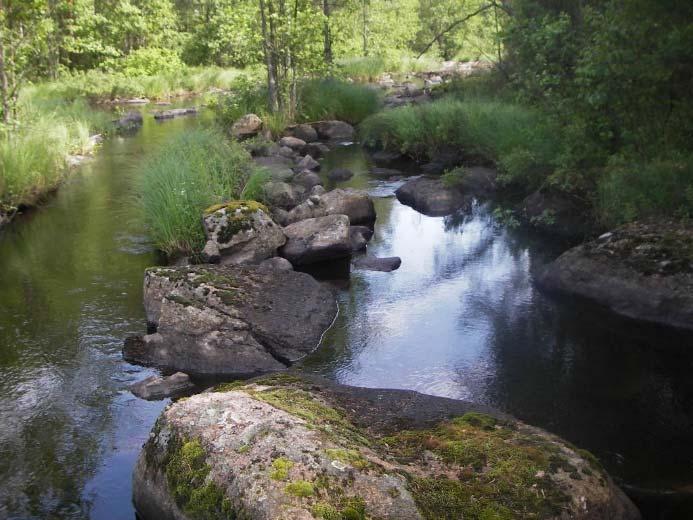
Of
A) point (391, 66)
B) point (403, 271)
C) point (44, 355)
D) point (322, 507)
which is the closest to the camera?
point (322, 507)

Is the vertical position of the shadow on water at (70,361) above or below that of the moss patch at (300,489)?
below

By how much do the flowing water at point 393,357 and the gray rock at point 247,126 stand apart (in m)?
7.27

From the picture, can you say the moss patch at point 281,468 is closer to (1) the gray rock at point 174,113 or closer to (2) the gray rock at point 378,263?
(2) the gray rock at point 378,263

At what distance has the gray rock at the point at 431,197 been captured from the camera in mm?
11438

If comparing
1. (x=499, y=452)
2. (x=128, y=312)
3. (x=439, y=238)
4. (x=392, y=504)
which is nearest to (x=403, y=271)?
(x=439, y=238)

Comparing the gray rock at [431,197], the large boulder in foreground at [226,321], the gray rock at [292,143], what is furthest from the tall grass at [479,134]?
the large boulder in foreground at [226,321]

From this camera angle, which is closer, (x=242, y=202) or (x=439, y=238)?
(x=242, y=202)

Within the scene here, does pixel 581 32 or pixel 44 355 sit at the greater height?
pixel 581 32

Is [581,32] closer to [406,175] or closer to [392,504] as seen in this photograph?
[406,175]

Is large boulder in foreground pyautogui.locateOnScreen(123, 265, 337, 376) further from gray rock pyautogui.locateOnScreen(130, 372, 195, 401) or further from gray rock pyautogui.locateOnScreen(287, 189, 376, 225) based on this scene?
gray rock pyautogui.locateOnScreen(287, 189, 376, 225)

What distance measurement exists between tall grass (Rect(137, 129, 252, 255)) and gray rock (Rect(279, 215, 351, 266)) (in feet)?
3.68

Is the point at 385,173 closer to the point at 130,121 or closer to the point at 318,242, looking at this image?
the point at 318,242

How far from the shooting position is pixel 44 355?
20.9 ft

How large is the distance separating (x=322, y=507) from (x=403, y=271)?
5.68m
